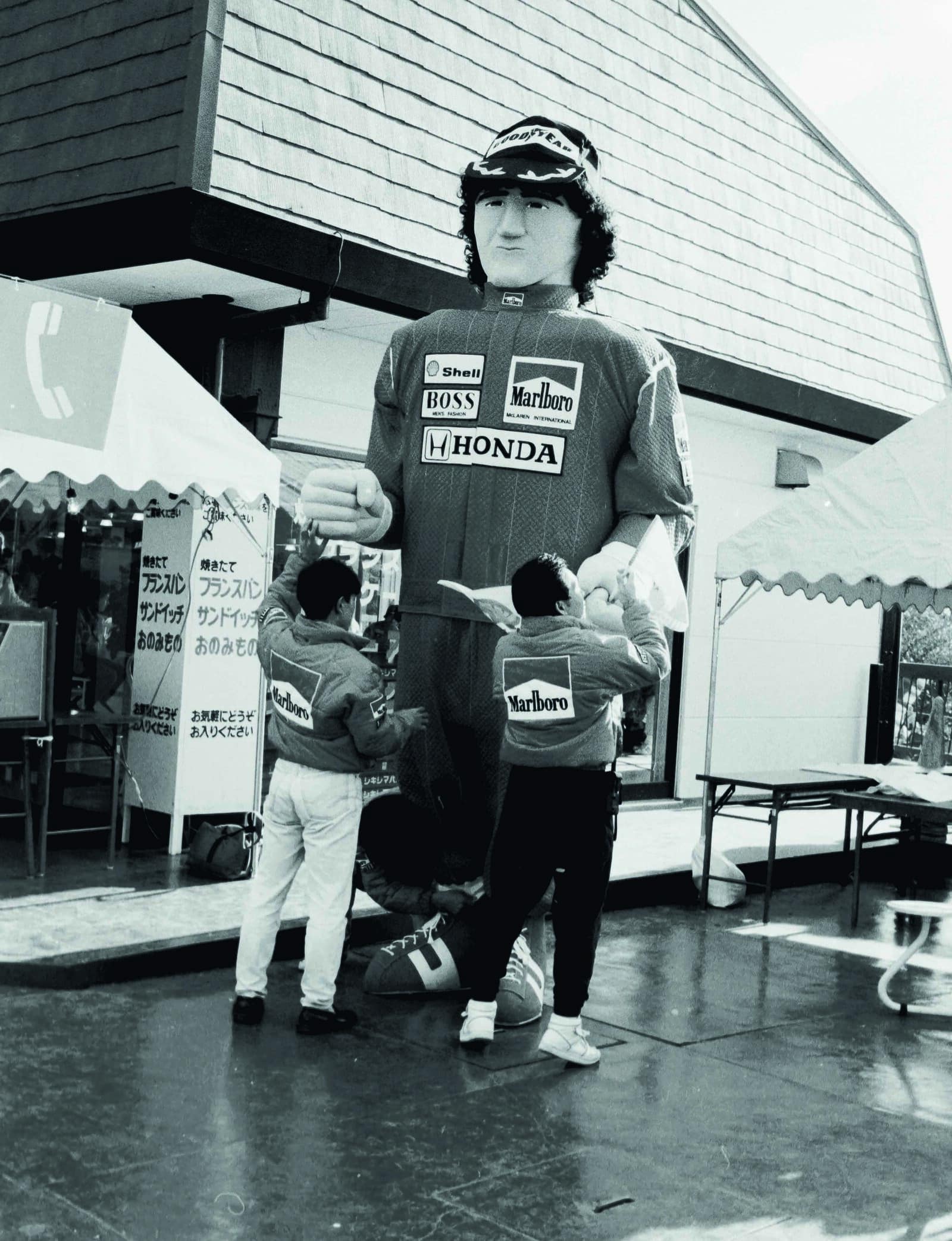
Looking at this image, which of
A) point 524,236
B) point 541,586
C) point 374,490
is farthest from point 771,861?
point 524,236

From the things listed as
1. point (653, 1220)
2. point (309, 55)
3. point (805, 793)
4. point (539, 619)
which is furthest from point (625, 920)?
point (309, 55)

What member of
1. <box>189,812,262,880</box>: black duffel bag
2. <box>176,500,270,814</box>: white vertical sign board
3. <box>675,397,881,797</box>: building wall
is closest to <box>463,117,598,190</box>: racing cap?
<box>176,500,270,814</box>: white vertical sign board

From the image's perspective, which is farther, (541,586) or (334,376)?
(334,376)

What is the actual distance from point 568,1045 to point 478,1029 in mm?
289

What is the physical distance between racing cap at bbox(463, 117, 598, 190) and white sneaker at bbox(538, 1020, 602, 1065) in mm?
2477

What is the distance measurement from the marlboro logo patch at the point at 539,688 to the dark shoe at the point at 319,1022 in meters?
1.14

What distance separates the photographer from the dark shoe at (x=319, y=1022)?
4555 mm

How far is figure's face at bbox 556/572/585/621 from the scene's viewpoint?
4.26 m

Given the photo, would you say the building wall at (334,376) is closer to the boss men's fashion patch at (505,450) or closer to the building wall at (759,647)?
the building wall at (759,647)

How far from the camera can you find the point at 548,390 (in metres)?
4.33

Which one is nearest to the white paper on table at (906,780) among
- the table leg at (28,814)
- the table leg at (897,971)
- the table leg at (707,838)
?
the table leg at (707,838)

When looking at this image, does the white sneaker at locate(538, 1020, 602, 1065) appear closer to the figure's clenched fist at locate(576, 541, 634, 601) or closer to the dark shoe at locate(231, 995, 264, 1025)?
the dark shoe at locate(231, 995, 264, 1025)

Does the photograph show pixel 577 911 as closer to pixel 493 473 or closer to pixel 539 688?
pixel 539 688

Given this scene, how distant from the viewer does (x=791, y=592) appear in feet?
25.2
